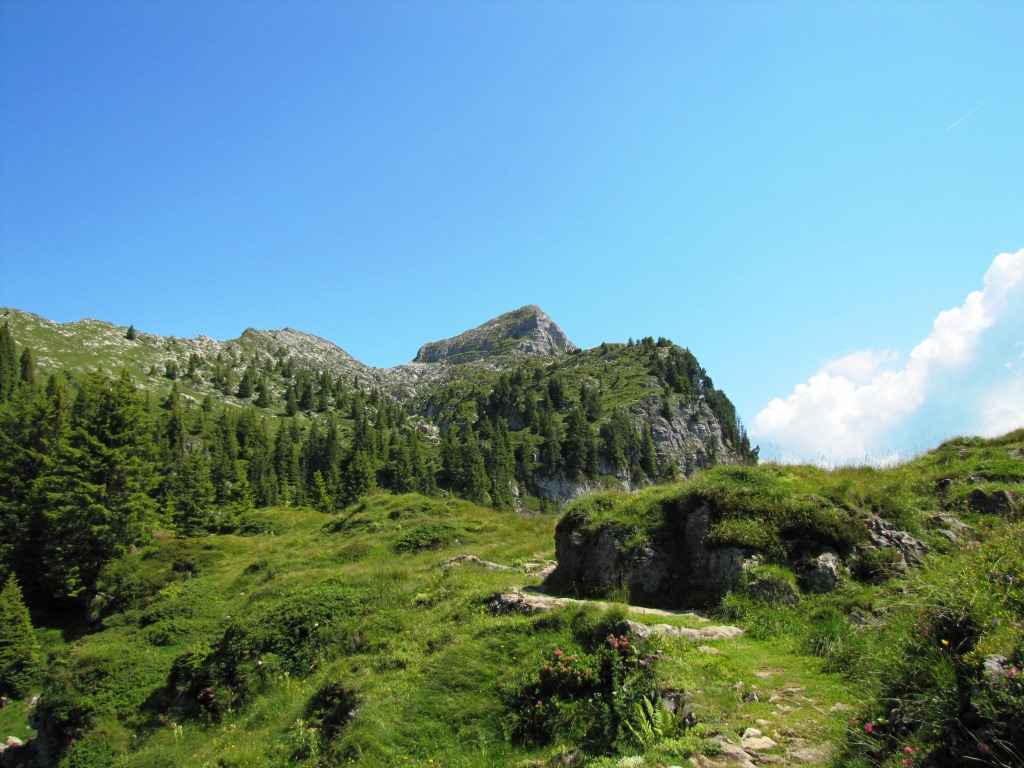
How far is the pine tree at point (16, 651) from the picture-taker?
1293 inches

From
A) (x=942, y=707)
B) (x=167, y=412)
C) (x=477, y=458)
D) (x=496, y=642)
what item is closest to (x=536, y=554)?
(x=496, y=642)

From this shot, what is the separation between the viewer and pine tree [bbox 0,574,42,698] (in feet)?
108

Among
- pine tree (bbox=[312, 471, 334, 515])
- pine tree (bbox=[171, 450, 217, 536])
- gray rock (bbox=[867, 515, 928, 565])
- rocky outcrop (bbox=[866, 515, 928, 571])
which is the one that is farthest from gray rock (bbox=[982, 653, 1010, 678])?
pine tree (bbox=[312, 471, 334, 515])

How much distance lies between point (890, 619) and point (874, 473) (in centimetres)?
940

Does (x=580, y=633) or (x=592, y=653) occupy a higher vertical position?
(x=580, y=633)

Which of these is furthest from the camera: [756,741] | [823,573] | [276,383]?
[276,383]

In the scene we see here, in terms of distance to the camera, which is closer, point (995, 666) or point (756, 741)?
point (995, 666)

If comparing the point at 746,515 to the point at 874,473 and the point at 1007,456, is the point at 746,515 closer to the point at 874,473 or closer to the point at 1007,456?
the point at 874,473

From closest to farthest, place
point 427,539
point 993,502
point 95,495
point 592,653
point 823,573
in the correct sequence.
Answer: 1. point 592,653
2. point 823,573
3. point 993,502
4. point 427,539
5. point 95,495

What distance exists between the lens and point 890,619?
7750 mm

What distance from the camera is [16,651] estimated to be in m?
33.4

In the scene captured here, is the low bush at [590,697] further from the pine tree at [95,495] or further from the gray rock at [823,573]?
the pine tree at [95,495]

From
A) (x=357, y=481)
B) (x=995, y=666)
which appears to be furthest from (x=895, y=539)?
(x=357, y=481)

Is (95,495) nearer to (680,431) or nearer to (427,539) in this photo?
(427,539)
